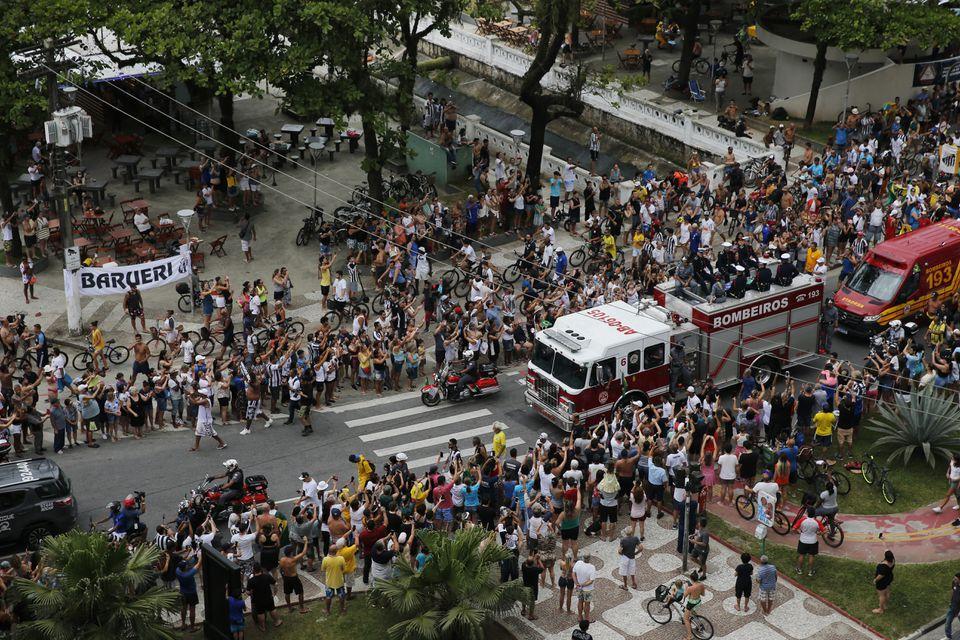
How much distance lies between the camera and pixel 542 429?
29.9 m

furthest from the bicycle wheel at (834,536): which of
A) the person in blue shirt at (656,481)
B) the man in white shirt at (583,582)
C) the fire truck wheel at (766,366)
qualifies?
the fire truck wheel at (766,366)

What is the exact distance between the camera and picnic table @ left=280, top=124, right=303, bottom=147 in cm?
4581

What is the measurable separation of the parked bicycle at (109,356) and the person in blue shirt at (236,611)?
12247mm

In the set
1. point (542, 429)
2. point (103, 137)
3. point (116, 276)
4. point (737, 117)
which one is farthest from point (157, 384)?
point (737, 117)

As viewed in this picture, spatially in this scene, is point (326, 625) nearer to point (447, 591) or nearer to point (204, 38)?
point (447, 591)

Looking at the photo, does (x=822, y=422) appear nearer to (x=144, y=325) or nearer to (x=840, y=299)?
(x=840, y=299)

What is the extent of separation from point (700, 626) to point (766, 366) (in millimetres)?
9913

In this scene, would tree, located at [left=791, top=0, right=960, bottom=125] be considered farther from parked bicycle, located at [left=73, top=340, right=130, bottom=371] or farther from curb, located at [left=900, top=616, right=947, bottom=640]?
parked bicycle, located at [left=73, top=340, right=130, bottom=371]

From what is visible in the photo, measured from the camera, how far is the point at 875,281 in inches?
1296

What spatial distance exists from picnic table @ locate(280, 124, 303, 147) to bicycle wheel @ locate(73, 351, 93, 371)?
15.5m

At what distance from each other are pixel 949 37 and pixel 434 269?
19.0 m

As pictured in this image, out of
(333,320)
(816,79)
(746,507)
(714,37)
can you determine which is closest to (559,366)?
(746,507)

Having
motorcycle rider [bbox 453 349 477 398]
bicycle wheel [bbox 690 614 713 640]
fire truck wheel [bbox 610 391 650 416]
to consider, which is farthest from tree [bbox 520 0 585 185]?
bicycle wheel [bbox 690 614 713 640]

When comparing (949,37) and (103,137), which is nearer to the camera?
(949,37)
